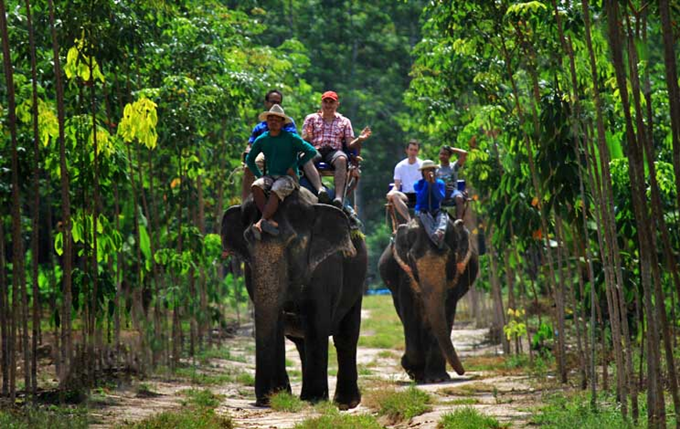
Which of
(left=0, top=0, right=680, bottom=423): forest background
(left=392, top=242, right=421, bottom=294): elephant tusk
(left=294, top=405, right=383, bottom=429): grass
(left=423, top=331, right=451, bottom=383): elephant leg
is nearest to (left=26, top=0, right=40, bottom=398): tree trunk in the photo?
(left=0, top=0, right=680, bottom=423): forest background

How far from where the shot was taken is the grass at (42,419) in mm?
10195

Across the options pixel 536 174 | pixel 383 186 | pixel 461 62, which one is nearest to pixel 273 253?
pixel 536 174

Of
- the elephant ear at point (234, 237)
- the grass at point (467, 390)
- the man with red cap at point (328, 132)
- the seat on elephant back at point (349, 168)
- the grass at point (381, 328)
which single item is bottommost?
the grass at point (467, 390)

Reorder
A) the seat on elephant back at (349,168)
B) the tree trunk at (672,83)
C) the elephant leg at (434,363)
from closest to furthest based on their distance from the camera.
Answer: the tree trunk at (672,83), the seat on elephant back at (349,168), the elephant leg at (434,363)

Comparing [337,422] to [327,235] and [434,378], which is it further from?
[434,378]

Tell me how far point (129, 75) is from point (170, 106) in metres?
0.71

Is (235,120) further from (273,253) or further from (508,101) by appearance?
(273,253)

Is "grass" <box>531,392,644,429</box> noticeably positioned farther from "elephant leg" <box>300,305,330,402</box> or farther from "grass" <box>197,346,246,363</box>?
"grass" <box>197,346,246,363</box>

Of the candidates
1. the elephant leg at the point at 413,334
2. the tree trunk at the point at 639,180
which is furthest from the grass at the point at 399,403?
the tree trunk at the point at 639,180

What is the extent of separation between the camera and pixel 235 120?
74.0 feet

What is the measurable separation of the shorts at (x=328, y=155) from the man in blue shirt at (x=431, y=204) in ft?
10.6

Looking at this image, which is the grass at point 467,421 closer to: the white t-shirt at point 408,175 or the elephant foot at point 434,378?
the elephant foot at point 434,378

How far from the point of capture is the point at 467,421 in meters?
10.6

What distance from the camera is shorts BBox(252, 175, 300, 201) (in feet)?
40.8
